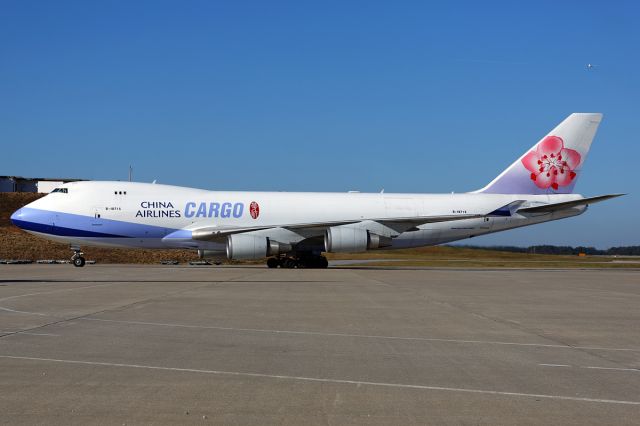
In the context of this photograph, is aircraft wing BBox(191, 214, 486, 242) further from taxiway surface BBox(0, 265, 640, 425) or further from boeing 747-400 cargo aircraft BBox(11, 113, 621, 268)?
taxiway surface BBox(0, 265, 640, 425)

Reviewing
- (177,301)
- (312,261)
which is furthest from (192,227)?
(177,301)

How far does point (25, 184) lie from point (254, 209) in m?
76.0

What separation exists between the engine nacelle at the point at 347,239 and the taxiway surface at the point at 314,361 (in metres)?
17.4

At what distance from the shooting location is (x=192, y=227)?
34406 mm

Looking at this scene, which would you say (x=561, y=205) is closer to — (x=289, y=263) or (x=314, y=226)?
(x=314, y=226)

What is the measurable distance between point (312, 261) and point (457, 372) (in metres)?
29.1

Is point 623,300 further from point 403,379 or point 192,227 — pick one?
point 192,227

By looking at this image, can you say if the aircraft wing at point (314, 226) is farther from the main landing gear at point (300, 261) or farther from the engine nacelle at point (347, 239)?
the main landing gear at point (300, 261)

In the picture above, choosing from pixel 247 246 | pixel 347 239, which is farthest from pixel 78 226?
pixel 347 239

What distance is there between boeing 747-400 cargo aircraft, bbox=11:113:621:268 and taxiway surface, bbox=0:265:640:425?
676 inches

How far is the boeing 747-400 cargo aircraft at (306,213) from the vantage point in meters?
33.8

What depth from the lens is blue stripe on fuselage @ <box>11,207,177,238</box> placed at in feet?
110

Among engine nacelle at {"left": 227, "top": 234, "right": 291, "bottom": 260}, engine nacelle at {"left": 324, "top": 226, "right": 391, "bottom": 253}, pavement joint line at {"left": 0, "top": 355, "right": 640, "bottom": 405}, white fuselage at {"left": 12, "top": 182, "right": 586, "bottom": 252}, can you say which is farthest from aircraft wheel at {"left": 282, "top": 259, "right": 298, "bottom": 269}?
pavement joint line at {"left": 0, "top": 355, "right": 640, "bottom": 405}

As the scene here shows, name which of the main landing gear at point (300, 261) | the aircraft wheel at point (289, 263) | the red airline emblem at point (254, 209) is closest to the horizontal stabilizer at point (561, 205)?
the main landing gear at point (300, 261)
